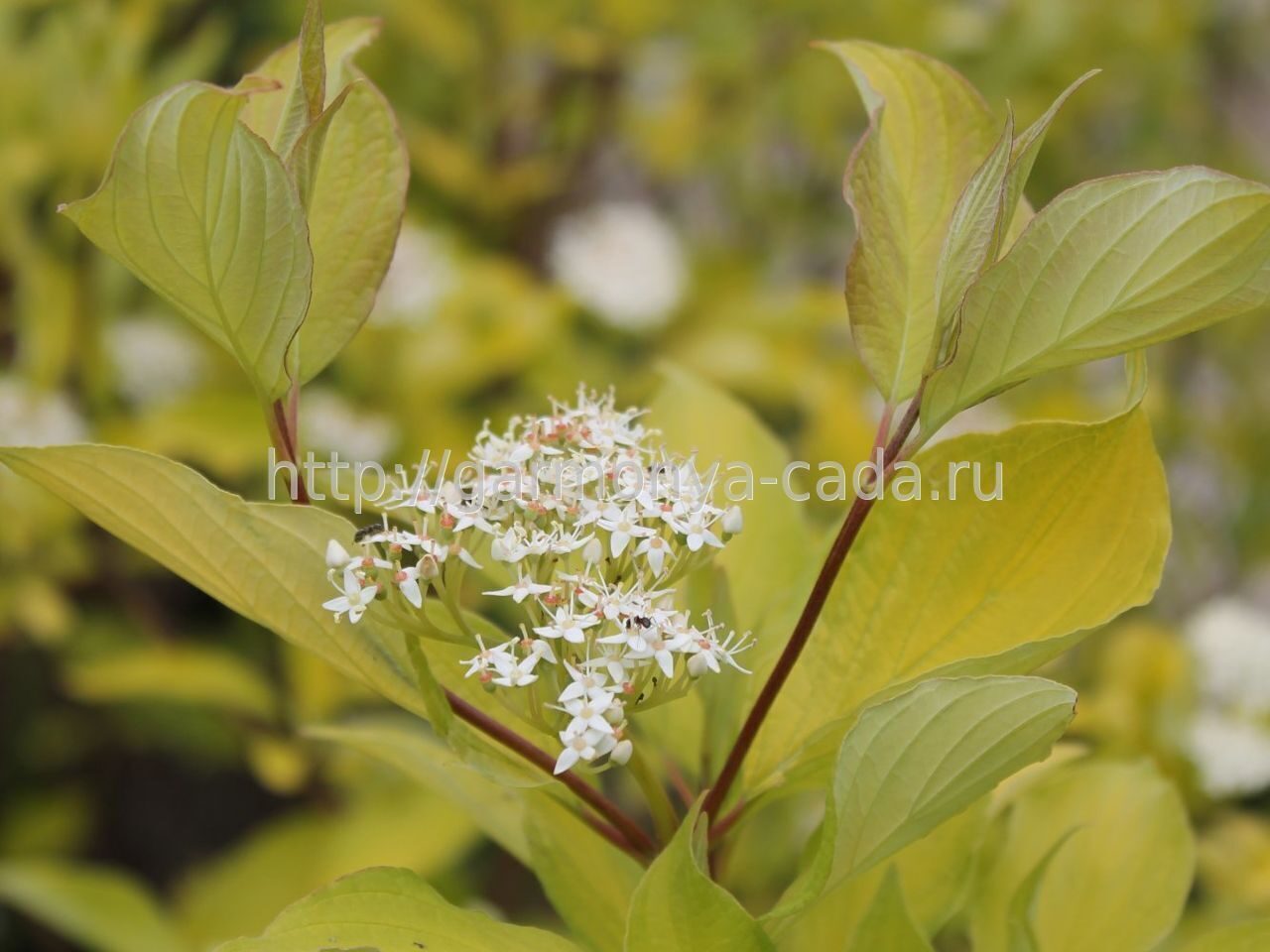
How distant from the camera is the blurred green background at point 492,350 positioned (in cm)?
101

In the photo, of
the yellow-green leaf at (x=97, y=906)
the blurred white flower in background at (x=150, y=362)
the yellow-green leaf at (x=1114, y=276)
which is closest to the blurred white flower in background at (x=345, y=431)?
the blurred white flower in background at (x=150, y=362)

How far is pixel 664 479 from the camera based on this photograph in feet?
1.35

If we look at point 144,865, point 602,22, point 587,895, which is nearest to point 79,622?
point 144,865

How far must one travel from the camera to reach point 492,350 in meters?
1.17

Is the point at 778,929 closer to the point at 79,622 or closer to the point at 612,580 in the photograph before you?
the point at 612,580

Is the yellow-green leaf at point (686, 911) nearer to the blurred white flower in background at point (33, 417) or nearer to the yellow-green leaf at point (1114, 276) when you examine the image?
the yellow-green leaf at point (1114, 276)

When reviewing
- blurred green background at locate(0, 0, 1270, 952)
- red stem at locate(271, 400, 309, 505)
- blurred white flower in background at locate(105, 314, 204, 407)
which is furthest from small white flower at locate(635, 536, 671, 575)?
blurred white flower in background at locate(105, 314, 204, 407)

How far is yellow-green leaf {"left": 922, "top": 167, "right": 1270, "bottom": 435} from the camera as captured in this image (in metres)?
0.35

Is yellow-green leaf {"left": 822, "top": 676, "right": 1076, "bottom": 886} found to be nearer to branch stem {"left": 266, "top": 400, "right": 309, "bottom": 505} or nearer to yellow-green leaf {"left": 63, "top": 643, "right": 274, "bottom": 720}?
branch stem {"left": 266, "top": 400, "right": 309, "bottom": 505}

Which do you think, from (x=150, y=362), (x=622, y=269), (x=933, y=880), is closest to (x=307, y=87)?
(x=933, y=880)

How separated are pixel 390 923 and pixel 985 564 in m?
0.22

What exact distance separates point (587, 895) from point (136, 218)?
0.89ft

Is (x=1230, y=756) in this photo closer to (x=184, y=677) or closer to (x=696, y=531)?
(x=696, y=531)

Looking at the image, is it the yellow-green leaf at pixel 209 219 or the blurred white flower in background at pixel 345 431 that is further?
the blurred white flower in background at pixel 345 431
